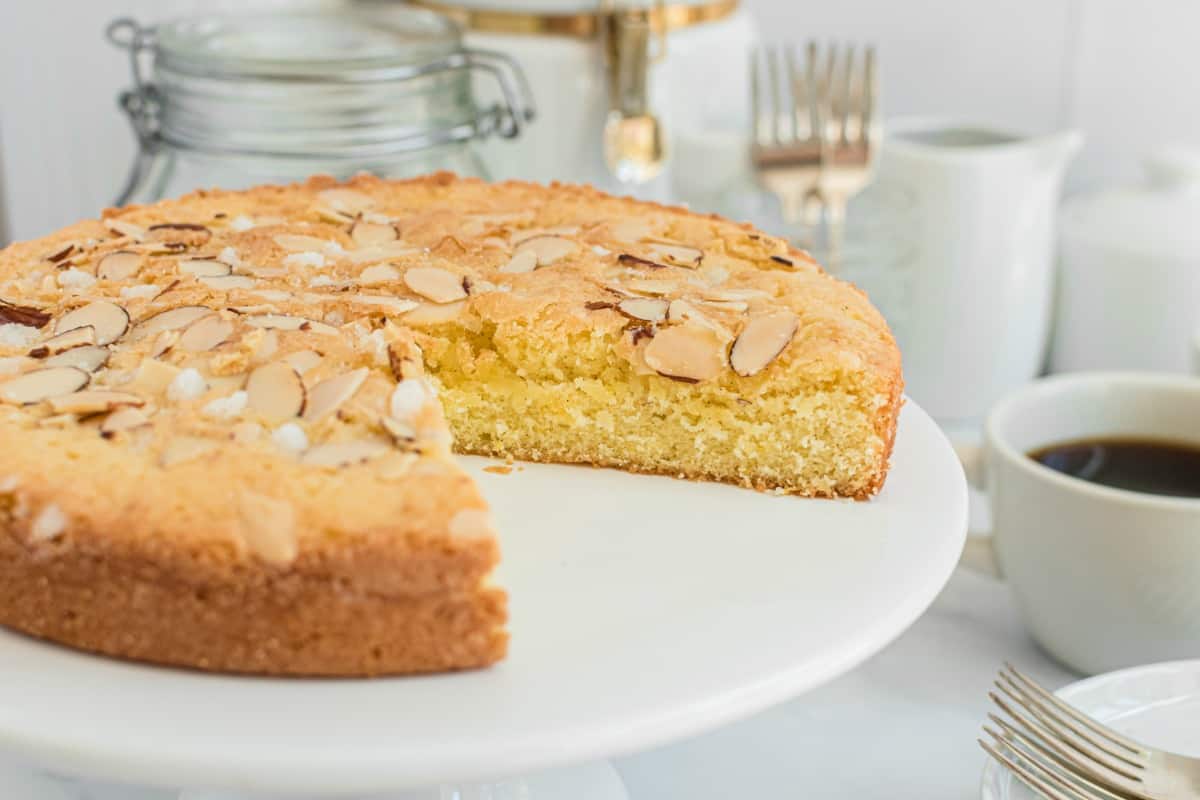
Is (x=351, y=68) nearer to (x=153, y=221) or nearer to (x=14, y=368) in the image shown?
(x=153, y=221)

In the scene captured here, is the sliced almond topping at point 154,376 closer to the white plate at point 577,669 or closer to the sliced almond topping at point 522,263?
the white plate at point 577,669

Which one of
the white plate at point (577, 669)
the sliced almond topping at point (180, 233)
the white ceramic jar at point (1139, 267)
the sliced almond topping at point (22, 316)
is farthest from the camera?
the white ceramic jar at point (1139, 267)

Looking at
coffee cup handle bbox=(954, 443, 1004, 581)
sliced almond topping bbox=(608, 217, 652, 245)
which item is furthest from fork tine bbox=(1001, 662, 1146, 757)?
sliced almond topping bbox=(608, 217, 652, 245)

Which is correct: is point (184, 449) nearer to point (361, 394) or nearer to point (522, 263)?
point (361, 394)

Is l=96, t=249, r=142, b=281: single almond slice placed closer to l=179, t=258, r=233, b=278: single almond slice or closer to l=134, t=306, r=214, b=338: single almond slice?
l=179, t=258, r=233, b=278: single almond slice

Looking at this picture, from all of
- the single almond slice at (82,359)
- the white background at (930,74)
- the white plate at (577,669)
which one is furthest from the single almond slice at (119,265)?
the white background at (930,74)

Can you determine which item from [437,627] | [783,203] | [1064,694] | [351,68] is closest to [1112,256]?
[783,203]
